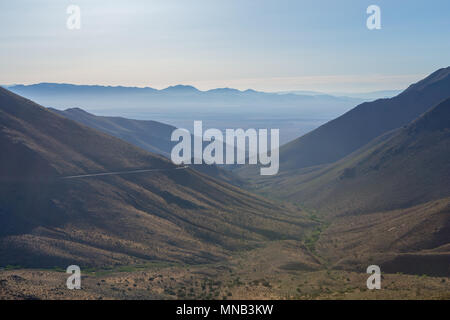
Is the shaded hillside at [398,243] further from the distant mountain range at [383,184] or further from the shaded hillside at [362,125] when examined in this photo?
the shaded hillside at [362,125]

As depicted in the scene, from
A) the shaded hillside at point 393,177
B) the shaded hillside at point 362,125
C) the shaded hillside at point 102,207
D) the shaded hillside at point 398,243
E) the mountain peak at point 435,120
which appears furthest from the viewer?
the shaded hillside at point 362,125

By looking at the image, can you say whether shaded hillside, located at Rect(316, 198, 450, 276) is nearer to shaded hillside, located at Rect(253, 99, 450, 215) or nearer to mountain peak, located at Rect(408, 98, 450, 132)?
shaded hillside, located at Rect(253, 99, 450, 215)

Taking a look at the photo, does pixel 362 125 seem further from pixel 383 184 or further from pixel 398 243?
pixel 398 243

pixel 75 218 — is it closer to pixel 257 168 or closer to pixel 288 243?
pixel 288 243

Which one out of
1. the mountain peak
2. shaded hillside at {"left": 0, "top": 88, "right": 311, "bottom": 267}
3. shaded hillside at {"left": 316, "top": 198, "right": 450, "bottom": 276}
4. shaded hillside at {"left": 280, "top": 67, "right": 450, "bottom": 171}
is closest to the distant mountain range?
shaded hillside at {"left": 316, "top": 198, "right": 450, "bottom": 276}

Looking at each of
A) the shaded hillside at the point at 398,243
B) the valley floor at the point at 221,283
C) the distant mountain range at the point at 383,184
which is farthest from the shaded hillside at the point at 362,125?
the valley floor at the point at 221,283

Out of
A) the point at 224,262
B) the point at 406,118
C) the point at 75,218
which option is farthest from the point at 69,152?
the point at 406,118
